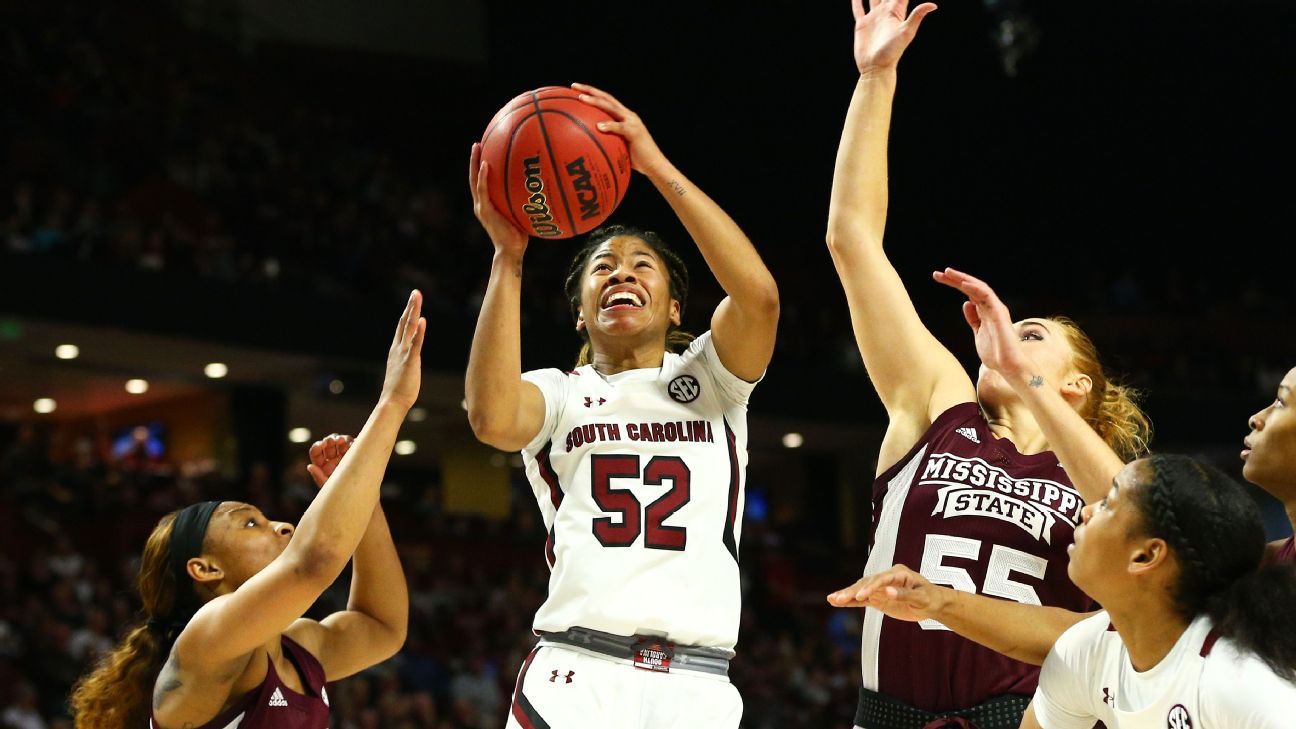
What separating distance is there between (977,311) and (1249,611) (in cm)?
101

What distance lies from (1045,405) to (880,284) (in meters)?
0.67

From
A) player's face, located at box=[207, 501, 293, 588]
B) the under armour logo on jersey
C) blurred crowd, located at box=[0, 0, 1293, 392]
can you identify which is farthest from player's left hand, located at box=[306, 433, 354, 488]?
blurred crowd, located at box=[0, 0, 1293, 392]

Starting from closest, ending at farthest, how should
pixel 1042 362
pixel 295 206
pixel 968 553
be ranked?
pixel 968 553, pixel 1042 362, pixel 295 206

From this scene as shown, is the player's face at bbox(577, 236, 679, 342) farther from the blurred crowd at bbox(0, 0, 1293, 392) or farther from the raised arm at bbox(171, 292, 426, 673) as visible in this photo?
the blurred crowd at bbox(0, 0, 1293, 392)

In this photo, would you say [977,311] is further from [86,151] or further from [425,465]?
[425,465]

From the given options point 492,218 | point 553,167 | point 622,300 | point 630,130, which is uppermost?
point 630,130

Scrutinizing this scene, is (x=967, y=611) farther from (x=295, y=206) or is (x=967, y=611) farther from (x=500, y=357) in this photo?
(x=295, y=206)

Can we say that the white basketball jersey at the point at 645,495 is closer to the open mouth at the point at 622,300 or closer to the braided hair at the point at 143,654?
the open mouth at the point at 622,300

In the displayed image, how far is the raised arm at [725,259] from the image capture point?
375 cm

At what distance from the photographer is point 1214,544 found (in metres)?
2.86

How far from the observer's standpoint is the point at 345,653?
4121mm

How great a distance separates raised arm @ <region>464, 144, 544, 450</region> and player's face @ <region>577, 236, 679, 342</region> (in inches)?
10.1

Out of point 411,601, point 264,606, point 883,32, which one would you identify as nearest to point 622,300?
point 883,32

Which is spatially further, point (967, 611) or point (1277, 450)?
point (1277, 450)
